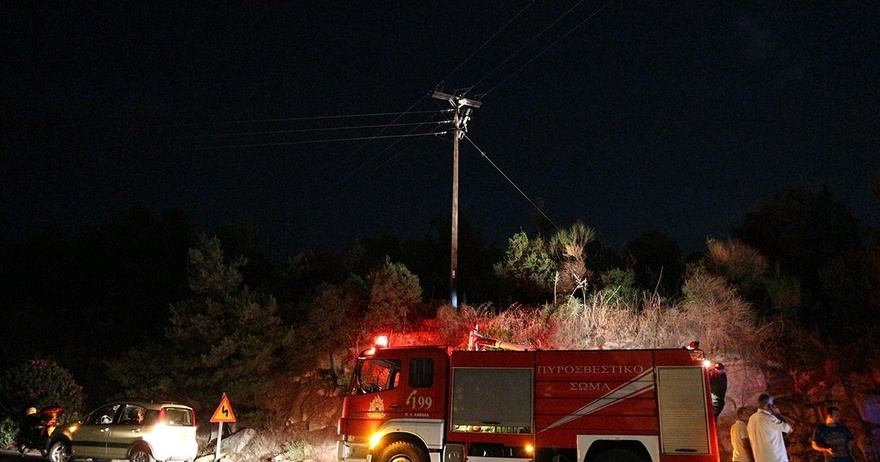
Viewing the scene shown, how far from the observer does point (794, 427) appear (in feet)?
43.4

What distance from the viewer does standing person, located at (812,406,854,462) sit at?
9539 millimetres

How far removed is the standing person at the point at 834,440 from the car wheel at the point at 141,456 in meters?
13.2

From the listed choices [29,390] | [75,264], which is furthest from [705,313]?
[75,264]

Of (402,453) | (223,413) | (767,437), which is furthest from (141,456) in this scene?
(767,437)

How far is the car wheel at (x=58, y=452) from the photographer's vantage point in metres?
15.0

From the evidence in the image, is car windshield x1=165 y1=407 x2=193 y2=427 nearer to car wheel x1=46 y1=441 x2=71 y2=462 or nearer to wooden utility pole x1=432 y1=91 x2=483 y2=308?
car wheel x1=46 y1=441 x2=71 y2=462

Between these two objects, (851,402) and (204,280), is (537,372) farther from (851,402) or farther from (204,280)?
(204,280)

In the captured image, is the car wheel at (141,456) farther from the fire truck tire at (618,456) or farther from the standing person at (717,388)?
the standing person at (717,388)

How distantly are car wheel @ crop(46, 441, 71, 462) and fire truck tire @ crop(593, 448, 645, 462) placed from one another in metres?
12.5

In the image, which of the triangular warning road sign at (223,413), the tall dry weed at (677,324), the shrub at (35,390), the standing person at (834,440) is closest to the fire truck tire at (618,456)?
the standing person at (834,440)

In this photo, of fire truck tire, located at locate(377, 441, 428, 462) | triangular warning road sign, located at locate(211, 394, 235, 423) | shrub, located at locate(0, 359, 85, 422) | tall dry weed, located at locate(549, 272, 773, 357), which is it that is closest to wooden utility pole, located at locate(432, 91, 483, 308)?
tall dry weed, located at locate(549, 272, 773, 357)

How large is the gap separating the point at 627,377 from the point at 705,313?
730cm

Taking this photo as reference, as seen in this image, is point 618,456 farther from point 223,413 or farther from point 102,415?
point 102,415

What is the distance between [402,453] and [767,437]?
235 inches
